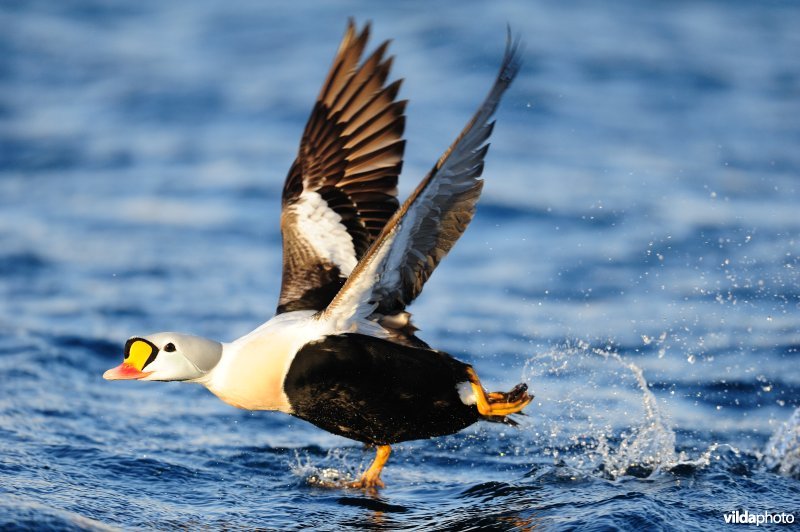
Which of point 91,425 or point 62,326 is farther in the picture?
point 62,326

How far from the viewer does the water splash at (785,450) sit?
559cm

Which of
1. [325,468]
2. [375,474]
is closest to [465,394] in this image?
[375,474]

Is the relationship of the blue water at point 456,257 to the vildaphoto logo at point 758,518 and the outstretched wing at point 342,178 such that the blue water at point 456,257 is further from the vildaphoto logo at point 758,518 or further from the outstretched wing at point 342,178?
the outstretched wing at point 342,178

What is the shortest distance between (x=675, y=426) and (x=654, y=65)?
7591mm

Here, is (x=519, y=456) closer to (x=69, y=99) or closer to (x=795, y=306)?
(x=795, y=306)

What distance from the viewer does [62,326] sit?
8242 mm

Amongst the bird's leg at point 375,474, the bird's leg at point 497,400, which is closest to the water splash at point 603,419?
the bird's leg at point 497,400

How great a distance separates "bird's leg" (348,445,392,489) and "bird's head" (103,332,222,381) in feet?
3.25

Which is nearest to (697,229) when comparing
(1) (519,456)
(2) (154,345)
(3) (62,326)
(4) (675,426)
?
(4) (675,426)

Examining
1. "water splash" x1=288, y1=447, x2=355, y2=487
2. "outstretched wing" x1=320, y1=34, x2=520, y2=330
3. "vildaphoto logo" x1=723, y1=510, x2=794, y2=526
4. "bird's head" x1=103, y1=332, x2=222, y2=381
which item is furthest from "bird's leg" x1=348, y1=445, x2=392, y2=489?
"vildaphoto logo" x1=723, y1=510, x2=794, y2=526

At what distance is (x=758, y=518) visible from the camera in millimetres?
4887

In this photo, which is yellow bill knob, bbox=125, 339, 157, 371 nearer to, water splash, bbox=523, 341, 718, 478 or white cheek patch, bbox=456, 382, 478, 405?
white cheek patch, bbox=456, 382, 478, 405

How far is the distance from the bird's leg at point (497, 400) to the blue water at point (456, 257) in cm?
39

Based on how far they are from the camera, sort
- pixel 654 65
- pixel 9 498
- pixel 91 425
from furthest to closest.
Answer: pixel 654 65 < pixel 91 425 < pixel 9 498
